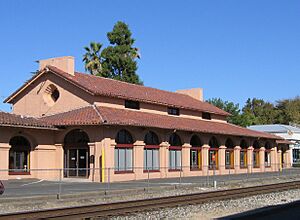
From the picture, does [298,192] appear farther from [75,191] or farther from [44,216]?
[44,216]

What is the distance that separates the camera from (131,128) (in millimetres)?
36469

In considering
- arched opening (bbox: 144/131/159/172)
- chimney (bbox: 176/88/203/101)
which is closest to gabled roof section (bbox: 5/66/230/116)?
arched opening (bbox: 144/131/159/172)

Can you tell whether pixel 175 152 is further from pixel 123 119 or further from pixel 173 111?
pixel 123 119

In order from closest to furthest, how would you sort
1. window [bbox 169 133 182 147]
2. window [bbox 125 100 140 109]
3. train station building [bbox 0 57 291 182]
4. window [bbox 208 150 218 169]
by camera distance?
train station building [bbox 0 57 291 182], window [bbox 125 100 140 109], window [bbox 169 133 182 147], window [bbox 208 150 218 169]

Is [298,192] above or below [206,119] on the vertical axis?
below

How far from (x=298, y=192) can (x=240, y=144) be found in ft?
77.8

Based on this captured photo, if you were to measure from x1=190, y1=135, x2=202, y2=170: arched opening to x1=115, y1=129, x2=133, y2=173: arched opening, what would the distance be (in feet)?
28.3

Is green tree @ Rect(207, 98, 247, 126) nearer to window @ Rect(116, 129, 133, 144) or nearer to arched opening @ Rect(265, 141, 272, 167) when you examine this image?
arched opening @ Rect(265, 141, 272, 167)

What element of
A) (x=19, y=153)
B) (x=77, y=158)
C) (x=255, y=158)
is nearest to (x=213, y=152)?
(x=255, y=158)

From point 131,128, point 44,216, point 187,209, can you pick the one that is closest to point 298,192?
point 187,209

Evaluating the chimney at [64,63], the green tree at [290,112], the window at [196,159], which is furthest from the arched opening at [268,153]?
the green tree at [290,112]

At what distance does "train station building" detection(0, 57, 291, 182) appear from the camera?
3453cm

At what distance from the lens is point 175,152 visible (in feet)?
136

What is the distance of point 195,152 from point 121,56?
972 inches
